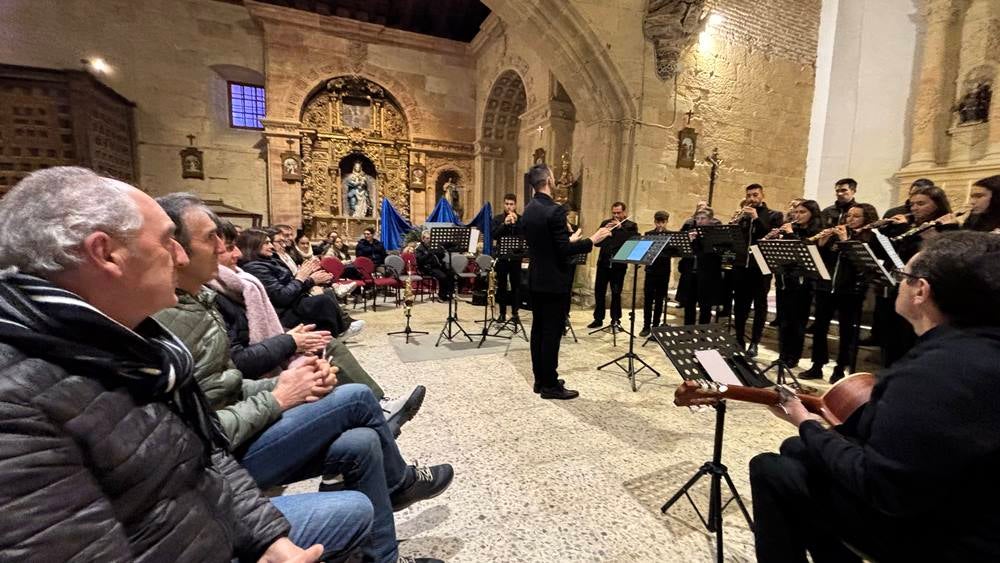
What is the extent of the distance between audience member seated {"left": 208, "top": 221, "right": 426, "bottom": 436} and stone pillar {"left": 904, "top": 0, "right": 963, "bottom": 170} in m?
7.99

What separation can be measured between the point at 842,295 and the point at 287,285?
444 cm

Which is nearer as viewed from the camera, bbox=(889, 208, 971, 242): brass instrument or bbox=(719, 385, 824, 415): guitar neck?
bbox=(719, 385, 824, 415): guitar neck

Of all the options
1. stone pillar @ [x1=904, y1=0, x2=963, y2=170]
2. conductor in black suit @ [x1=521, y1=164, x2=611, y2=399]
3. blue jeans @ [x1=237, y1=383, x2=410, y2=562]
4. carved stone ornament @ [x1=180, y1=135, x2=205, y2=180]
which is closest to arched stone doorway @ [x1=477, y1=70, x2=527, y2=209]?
carved stone ornament @ [x1=180, y1=135, x2=205, y2=180]

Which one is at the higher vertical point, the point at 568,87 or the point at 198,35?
the point at 198,35

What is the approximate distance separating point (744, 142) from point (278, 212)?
10759mm

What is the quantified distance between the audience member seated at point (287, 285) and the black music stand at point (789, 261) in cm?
325

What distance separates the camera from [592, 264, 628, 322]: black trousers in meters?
5.29

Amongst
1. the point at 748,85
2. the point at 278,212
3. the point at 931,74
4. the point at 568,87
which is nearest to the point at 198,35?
the point at 278,212

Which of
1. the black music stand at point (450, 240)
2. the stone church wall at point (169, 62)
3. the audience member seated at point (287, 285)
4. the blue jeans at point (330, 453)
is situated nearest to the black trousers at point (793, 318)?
the black music stand at point (450, 240)

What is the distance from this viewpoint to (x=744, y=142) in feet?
26.2

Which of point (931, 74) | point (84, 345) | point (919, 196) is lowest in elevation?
point (84, 345)

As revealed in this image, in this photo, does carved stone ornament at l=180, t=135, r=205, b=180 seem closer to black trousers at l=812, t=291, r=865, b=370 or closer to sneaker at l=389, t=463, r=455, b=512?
sneaker at l=389, t=463, r=455, b=512

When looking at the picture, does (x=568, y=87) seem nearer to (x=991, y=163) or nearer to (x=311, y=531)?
(x=991, y=163)

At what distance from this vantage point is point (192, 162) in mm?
10211
